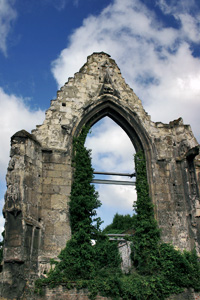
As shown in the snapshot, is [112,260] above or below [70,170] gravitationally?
below

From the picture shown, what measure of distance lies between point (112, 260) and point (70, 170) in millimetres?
3064

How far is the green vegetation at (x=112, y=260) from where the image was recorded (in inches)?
341

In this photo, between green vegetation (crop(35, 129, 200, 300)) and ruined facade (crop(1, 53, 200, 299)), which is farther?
ruined facade (crop(1, 53, 200, 299))

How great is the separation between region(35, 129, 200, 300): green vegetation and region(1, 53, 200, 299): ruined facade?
34 cm

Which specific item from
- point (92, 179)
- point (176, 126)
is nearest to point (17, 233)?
point (92, 179)

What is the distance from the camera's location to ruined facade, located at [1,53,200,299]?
878 cm

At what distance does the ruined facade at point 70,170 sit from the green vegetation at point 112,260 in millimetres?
344

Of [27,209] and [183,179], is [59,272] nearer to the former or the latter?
[27,209]

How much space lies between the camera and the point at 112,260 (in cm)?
962

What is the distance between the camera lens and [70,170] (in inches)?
413

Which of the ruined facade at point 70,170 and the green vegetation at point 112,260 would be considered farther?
the ruined facade at point 70,170

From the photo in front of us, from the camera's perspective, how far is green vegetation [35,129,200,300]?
28.4 feet

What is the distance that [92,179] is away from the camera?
10.6 metres

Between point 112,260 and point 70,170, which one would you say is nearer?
point 112,260
